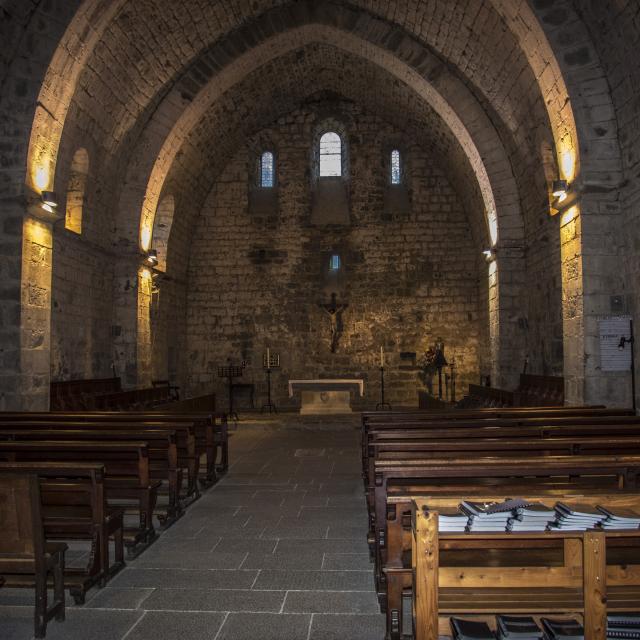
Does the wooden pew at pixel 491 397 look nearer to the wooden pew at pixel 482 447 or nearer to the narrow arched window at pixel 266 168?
the wooden pew at pixel 482 447

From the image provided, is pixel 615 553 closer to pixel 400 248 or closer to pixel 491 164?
pixel 491 164

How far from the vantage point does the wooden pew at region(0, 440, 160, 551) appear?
5113mm

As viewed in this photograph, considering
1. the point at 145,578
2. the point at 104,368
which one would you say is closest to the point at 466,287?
the point at 104,368

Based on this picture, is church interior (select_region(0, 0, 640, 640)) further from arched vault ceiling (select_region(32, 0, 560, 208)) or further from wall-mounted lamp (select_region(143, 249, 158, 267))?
wall-mounted lamp (select_region(143, 249, 158, 267))

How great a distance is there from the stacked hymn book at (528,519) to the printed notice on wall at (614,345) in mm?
7341

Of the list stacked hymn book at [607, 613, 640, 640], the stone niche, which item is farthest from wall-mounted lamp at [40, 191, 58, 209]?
the stone niche

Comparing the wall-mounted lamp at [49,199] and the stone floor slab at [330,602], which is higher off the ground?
the wall-mounted lamp at [49,199]

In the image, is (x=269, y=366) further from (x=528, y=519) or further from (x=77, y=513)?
(x=528, y=519)

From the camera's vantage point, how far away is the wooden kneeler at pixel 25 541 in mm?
3436

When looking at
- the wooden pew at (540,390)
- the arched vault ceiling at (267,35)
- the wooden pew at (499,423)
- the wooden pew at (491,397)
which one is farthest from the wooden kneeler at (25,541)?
the arched vault ceiling at (267,35)

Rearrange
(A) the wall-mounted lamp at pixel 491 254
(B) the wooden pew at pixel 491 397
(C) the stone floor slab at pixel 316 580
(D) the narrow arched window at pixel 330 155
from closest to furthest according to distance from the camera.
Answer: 1. (C) the stone floor slab at pixel 316 580
2. (B) the wooden pew at pixel 491 397
3. (A) the wall-mounted lamp at pixel 491 254
4. (D) the narrow arched window at pixel 330 155

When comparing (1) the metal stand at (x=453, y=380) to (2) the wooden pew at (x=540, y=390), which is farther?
(1) the metal stand at (x=453, y=380)

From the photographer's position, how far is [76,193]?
13.0 metres

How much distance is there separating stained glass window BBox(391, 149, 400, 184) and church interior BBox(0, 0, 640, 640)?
89 millimetres
